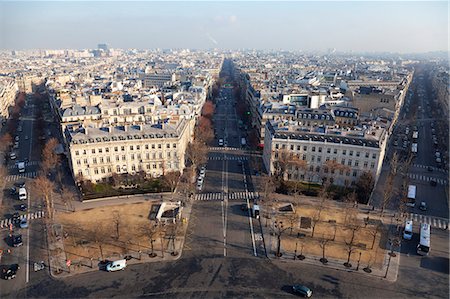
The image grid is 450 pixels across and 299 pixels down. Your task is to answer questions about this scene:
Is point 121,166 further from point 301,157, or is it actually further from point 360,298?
point 360,298

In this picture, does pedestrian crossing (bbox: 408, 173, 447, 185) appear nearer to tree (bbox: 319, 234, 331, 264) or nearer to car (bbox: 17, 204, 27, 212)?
tree (bbox: 319, 234, 331, 264)

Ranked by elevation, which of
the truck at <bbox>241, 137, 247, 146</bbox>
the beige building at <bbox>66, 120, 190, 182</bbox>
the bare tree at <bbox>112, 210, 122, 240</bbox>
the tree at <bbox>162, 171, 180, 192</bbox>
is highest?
the beige building at <bbox>66, 120, 190, 182</bbox>

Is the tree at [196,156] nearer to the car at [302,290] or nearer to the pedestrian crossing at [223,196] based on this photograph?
the pedestrian crossing at [223,196]

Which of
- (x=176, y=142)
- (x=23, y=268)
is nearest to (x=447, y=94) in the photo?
(x=176, y=142)

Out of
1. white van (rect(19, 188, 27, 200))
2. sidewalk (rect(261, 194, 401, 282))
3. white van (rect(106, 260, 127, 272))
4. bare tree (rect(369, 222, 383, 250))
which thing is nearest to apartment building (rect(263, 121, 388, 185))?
bare tree (rect(369, 222, 383, 250))

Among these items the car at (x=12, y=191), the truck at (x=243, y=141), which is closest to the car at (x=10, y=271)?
the car at (x=12, y=191)

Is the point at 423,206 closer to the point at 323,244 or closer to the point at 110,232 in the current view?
the point at 323,244
